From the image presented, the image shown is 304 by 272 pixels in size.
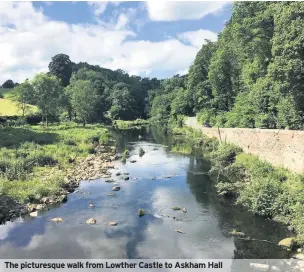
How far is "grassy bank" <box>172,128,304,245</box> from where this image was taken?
70.0 ft

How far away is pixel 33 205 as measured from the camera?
25547 millimetres

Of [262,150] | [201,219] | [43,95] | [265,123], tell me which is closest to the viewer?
[201,219]

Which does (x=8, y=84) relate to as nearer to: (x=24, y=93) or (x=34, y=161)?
(x=24, y=93)

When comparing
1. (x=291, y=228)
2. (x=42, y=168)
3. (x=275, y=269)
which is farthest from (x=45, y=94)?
(x=275, y=269)

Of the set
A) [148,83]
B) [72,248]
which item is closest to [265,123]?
[72,248]

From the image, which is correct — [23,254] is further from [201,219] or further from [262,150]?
[262,150]

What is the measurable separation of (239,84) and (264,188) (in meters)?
40.6

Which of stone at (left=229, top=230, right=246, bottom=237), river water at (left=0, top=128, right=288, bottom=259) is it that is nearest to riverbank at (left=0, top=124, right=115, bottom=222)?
river water at (left=0, top=128, right=288, bottom=259)

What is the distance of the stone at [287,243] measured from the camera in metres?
19.2

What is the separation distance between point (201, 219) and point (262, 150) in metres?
12.9

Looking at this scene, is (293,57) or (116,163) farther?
(116,163)

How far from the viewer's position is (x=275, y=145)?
1200 inches

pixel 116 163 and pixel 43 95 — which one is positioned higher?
pixel 43 95

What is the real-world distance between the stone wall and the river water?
6.06m
